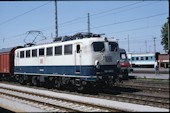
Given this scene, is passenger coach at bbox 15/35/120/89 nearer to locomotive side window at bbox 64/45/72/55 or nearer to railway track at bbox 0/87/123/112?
locomotive side window at bbox 64/45/72/55

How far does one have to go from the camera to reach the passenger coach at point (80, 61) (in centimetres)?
1744

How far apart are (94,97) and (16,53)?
1325cm

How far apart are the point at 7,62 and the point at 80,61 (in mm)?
14317

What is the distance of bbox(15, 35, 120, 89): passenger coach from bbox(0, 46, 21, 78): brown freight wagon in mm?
8070

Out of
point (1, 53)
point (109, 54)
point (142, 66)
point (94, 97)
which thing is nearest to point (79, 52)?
point (109, 54)

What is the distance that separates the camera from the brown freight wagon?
97.6 feet

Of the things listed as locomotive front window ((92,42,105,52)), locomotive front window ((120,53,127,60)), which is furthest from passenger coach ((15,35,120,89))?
locomotive front window ((120,53,127,60))

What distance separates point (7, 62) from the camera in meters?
30.3

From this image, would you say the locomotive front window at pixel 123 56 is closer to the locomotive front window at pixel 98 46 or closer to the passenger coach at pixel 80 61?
the passenger coach at pixel 80 61

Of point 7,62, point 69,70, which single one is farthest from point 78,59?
point 7,62

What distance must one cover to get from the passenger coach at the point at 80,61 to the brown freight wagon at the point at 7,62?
807 cm

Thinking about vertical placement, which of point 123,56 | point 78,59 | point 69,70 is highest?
point 123,56

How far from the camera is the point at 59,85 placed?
20.5 m

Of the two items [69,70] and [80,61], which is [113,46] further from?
[69,70]
